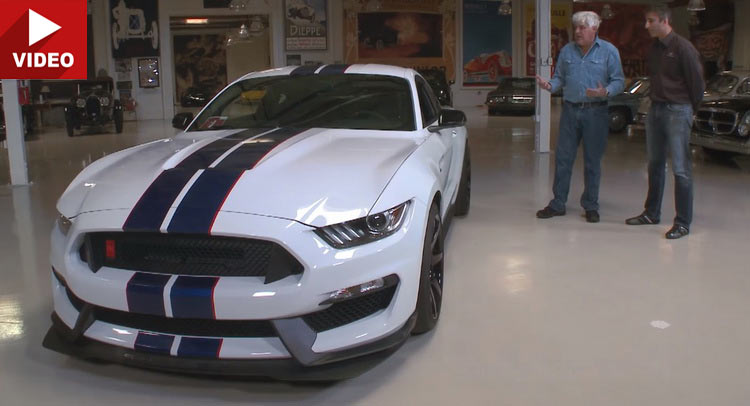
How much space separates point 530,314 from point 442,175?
85 centimetres

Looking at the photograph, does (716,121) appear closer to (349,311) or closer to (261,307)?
(349,311)

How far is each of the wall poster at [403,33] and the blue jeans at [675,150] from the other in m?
16.5

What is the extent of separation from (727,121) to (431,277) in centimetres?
648

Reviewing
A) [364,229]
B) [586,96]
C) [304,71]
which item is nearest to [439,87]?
[586,96]

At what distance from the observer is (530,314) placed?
325 centimetres

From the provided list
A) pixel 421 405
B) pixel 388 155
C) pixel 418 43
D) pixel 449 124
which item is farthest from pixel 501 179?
pixel 418 43

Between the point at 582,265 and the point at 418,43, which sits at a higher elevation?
the point at 418,43

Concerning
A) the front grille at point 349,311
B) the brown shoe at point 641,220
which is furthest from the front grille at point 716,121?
the front grille at point 349,311

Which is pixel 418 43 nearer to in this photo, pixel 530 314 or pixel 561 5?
pixel 561 5

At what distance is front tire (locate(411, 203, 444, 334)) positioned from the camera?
108 inches

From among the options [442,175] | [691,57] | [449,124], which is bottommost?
[442,175]

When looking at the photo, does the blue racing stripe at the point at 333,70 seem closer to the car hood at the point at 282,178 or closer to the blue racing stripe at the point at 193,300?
the car hood at the point at 282,178

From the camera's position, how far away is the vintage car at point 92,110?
13.7 metres

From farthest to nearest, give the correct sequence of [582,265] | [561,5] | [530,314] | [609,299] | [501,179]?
[561,5] < [501,179] < [582,265] < [609,299] < [530,314]
